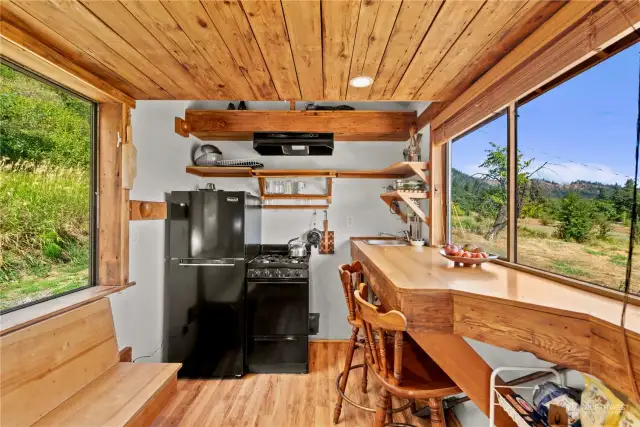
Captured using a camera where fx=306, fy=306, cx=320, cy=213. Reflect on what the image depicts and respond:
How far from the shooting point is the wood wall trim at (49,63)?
131 centimetres

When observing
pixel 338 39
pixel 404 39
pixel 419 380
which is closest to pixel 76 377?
pixel 419 380

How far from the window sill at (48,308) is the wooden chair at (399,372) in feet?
4.93

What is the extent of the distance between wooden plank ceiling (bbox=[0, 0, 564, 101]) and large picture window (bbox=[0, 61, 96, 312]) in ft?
0.96

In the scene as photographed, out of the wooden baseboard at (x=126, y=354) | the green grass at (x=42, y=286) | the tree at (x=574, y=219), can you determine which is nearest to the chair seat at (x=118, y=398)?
the wooden baseboard at (x=126, y=354)

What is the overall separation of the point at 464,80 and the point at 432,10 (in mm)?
764

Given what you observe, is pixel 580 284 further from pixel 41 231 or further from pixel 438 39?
pixel 41 231

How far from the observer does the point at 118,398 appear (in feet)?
4.93

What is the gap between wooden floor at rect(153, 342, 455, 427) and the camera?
2.12 meters

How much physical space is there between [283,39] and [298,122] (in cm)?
164

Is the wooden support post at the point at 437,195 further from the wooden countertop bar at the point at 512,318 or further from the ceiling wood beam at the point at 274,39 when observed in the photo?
the ceiling wood beam at the point at 274,39

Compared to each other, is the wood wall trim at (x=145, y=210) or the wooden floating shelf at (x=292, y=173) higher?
the wooden floating shelf at (x=292, y=173)

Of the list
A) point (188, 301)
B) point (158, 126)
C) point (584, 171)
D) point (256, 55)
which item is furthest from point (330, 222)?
point (584, 171)

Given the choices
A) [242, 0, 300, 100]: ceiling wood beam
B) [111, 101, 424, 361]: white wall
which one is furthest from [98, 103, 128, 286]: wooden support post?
[242, 0, 300, 100]: ceiling wood beam

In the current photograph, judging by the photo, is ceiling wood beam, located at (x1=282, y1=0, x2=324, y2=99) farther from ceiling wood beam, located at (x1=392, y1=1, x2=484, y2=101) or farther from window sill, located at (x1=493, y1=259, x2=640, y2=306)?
window sill, located at (x1=493, y1=259, x2=640, y2=306)
